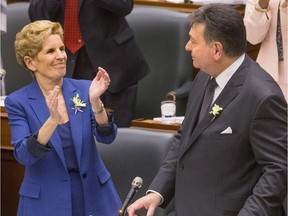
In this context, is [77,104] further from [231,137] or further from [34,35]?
[231,137]

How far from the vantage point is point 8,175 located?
3.07m

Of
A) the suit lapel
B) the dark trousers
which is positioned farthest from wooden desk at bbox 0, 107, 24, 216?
the suit lapel

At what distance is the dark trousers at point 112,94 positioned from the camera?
11.0 ft

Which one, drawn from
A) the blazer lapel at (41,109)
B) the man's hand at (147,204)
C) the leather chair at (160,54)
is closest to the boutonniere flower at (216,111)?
→ the man's hand at (147,204)

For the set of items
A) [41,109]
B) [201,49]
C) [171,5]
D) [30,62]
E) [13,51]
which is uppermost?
[201,49]

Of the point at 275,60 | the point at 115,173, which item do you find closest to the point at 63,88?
the point at 115,173

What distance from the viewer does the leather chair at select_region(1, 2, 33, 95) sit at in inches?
161

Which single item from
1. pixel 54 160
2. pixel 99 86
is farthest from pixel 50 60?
pixel 54 160

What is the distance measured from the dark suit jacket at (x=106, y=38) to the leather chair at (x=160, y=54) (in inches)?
19.2

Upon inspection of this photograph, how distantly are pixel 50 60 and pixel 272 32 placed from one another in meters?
0.99

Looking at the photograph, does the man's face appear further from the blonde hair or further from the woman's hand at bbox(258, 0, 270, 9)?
the woman's hand at bbox(258, 0, 270, 9)

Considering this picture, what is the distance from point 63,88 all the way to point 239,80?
64cm

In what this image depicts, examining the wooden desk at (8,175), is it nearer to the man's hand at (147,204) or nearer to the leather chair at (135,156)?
the leather chair at (135,156)

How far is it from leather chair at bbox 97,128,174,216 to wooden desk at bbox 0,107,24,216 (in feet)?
1.37
